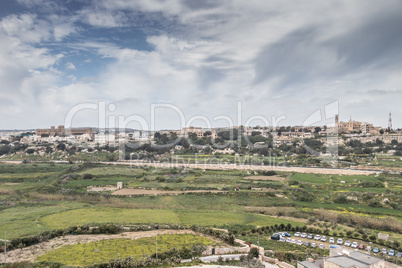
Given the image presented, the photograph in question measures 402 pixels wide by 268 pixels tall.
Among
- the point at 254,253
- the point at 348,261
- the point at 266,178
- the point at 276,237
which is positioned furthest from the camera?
the point at 266,178

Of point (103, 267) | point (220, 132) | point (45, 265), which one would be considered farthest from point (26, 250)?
point (220, 132)

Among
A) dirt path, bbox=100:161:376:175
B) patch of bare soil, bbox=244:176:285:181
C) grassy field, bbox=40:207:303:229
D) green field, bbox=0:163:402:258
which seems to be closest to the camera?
grassy field, bbox=40:207:303:229

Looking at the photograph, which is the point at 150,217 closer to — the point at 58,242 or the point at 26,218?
the point at 58,242

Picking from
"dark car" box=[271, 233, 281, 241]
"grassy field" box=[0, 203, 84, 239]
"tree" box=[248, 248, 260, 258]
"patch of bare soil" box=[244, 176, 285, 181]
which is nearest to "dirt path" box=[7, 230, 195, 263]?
"grassy field" box=[0, 203, 84, 239]

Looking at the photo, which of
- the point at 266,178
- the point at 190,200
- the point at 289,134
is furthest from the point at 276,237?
the point at 289,134

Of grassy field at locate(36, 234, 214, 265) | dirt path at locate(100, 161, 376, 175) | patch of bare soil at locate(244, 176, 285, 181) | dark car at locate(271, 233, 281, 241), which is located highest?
dirt path at locate(100, 161, 376, 175)

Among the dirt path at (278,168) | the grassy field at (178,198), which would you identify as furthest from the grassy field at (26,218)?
the dirt path at (278,168)

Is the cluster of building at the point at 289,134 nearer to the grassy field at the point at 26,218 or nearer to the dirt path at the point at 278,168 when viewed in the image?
the dirt path at the point at 278,168

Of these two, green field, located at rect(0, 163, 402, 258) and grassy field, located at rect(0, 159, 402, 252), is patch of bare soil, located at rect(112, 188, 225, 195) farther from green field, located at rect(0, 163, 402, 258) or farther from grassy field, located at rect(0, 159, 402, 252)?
grassy field, located at rect(0, 159, 402, 252)
